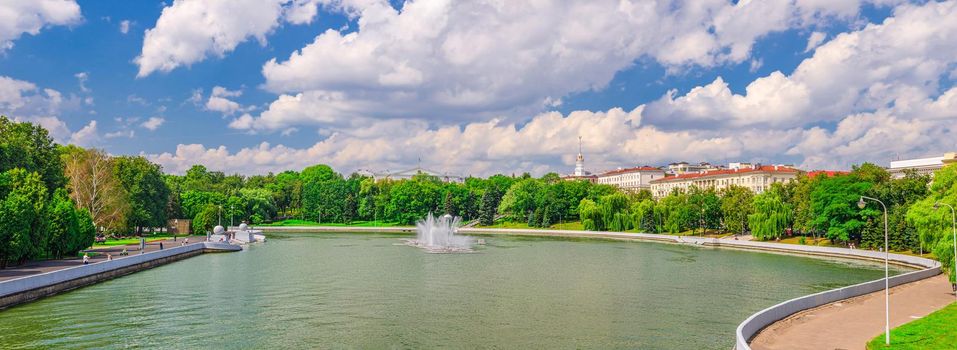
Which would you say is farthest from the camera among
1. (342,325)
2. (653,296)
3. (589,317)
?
(653,296)

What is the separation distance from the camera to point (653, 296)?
3731cm

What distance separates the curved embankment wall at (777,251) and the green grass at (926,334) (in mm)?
3918

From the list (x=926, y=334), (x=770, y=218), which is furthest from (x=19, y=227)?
(x=770, y=218)

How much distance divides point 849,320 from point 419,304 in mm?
20162

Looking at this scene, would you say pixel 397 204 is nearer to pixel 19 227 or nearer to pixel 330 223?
pixel 330 223

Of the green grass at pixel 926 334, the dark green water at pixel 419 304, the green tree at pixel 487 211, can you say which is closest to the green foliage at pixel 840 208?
the dark green water at pixel 419 304

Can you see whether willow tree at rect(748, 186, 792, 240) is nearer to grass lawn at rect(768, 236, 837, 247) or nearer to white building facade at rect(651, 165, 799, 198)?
grass lawn at rect(768, 236, 837, 247)

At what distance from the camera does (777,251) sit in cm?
7444

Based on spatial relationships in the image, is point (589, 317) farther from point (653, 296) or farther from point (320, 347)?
point (320, 347)

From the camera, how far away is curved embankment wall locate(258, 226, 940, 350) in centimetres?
2522

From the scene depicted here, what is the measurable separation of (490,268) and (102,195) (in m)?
48.6

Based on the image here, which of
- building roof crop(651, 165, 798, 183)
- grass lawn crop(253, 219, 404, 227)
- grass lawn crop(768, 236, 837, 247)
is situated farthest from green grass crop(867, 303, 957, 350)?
building roof crop(651, 165, 798, 183)

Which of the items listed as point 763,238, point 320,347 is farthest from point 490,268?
point 763,238

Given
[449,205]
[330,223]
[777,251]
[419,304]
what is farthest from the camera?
[330,223]
